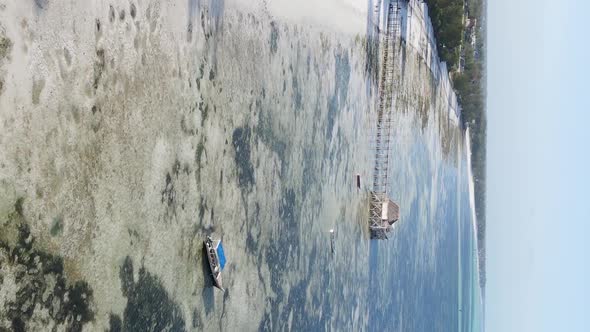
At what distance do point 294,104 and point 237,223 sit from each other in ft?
9.47

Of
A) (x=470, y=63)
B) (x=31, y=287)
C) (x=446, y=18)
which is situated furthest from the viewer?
(x=470, y=63)

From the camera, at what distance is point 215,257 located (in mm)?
6543

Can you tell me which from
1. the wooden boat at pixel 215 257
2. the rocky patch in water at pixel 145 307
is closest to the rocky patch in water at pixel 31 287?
the rocky patch in water at pixel 145 307

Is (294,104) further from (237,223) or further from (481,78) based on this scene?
(481,78)

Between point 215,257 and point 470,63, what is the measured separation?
→ 3258 centimetres

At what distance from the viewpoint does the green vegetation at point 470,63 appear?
27.5m

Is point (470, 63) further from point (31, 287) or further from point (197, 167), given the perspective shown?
point (31, 287)

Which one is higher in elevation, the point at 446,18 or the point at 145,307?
the point at 446,18

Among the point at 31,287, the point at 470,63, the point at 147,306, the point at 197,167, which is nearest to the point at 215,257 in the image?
the point at 197,167

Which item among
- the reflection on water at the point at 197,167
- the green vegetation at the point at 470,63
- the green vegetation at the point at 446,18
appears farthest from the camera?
the green vegetation at the point at 470,63

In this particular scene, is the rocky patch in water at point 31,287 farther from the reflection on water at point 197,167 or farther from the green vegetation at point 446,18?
A: the green vegetation at point 446,18

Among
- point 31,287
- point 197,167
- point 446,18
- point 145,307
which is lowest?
point 145,307

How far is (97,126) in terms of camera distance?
4.73 m

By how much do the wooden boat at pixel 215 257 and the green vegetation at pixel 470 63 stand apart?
23.3 metres
